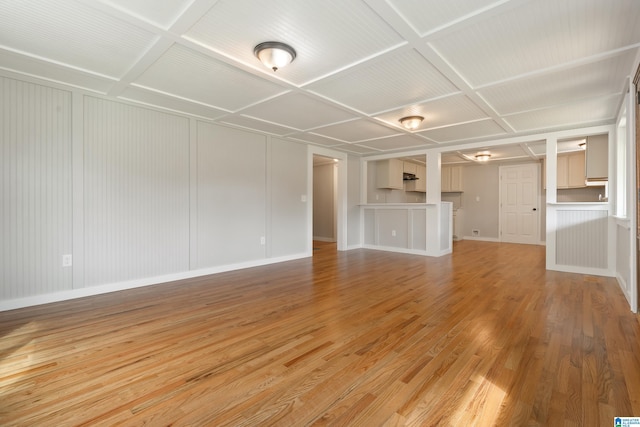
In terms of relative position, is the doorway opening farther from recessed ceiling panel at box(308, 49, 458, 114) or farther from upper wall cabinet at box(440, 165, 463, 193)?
recessed ceiling panel at box(308, 49, 458, 114)

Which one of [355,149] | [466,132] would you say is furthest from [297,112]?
[466,132]

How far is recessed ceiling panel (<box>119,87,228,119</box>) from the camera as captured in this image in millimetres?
3289

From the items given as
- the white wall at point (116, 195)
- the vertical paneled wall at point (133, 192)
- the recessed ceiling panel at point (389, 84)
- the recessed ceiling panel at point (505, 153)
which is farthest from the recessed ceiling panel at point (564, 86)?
the vertical paneled wall at point (133, 192)

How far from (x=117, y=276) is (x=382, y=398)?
3458 millimetres

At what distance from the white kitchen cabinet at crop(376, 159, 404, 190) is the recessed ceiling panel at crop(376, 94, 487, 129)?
2.80 m

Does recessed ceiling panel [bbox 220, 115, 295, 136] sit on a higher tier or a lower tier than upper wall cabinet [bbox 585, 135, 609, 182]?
higher

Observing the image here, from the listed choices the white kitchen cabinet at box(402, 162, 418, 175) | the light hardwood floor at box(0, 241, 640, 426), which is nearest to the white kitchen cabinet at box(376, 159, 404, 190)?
the white kitchen cabinet at box(402, 162, 418, 175)

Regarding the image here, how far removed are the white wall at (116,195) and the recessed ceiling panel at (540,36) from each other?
11.1ft

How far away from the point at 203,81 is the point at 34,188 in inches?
81.2

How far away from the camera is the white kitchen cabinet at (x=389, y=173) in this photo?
7211 millimetres

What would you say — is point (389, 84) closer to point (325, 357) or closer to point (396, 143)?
point (325, 357)

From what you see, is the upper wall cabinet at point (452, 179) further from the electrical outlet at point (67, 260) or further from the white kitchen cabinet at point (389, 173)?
the electrical outlet at point (67, 260)

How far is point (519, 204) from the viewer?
7.99m

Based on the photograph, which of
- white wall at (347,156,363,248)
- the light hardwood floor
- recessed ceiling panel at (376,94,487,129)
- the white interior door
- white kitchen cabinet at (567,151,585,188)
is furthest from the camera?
the white interior door
